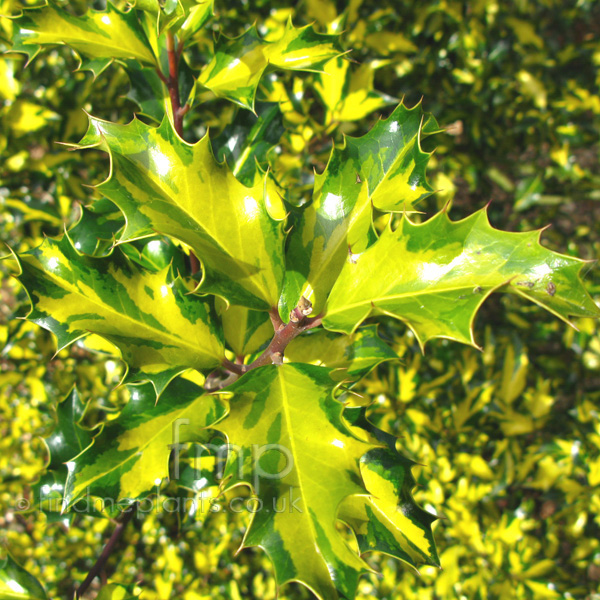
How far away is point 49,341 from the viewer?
156 centimetres

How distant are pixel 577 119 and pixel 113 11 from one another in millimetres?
2183

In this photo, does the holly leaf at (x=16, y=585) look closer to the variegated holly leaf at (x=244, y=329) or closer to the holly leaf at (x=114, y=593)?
the holly leaf at (x=114, y=593)

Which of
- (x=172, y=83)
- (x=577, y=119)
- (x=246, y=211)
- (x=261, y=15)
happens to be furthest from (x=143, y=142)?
(x=577, y=119)

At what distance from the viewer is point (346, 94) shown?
1.20m

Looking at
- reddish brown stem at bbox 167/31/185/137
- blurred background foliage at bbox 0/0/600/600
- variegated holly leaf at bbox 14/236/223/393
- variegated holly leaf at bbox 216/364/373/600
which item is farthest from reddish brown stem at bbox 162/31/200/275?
blurred background foliage at bbox 0/0/600/600

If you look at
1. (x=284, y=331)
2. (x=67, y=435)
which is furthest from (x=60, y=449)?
(x=284, y=331)

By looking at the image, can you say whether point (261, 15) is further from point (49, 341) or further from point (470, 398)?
point (470, 398)

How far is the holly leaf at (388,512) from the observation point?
63cm

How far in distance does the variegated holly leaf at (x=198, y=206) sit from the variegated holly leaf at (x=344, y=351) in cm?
13

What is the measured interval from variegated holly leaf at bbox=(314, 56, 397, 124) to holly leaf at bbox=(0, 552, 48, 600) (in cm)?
119

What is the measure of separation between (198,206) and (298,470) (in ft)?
1.08

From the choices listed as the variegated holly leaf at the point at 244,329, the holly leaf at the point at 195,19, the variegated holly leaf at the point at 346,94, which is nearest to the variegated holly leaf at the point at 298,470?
the variegated holly leaf at the point at 244,329

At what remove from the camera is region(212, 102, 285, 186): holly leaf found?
2.75 feet

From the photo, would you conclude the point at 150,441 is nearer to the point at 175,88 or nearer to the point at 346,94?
the point at 175,88
